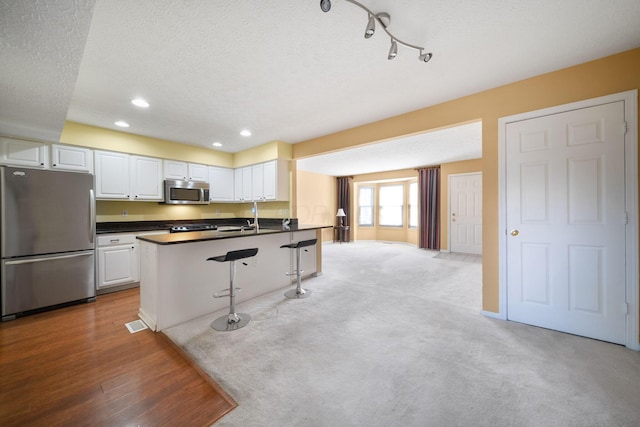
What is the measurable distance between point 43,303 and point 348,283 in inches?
160

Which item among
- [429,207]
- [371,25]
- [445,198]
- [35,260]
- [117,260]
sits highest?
[371,25]

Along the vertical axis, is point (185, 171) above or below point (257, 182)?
above

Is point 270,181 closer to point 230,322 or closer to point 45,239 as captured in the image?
point 230,322

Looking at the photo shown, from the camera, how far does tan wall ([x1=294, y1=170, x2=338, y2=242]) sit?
7.80 meters

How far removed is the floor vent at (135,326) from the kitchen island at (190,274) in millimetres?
50

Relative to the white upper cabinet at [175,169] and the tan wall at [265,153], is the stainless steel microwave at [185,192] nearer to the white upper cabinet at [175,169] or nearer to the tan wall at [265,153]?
the white upper cabinet at [175,169]

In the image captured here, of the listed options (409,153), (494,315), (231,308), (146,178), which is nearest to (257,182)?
(146,178)

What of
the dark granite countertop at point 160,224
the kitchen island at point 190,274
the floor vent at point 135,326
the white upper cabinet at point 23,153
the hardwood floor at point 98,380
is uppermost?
the white upper cabinet at point 23,153

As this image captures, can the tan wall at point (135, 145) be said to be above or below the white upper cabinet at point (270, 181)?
above

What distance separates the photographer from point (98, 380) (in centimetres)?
177

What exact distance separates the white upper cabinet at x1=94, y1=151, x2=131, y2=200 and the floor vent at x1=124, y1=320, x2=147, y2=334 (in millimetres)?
2400

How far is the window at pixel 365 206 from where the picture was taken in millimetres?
9340

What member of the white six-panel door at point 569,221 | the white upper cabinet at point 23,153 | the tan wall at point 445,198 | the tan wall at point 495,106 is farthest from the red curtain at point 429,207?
the white upper cabinet at point 23,153

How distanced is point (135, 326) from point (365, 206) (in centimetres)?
794
